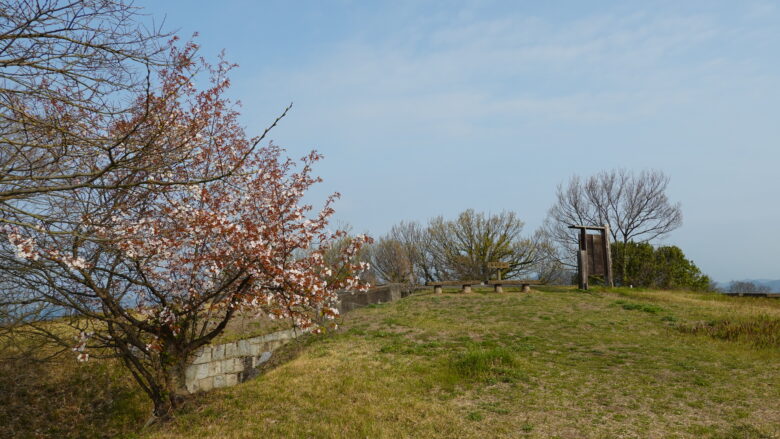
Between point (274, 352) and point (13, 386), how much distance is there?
560 centimetres

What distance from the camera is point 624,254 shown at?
28047 millimetres

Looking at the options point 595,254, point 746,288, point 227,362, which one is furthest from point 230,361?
point 746,288

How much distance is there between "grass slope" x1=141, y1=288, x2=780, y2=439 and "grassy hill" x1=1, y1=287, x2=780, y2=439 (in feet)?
0.10

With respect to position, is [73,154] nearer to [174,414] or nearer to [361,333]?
[174,414]

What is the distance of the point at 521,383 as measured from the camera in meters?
8.59

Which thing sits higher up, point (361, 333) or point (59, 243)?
point (59, 243)

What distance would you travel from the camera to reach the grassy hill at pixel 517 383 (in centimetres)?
692

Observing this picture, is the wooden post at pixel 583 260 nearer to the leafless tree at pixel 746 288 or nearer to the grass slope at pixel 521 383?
the grass slope at pixel 521 383

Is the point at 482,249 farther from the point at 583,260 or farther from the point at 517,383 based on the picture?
the point at 517,383

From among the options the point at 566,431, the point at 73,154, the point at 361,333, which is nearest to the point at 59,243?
the point at 73,154

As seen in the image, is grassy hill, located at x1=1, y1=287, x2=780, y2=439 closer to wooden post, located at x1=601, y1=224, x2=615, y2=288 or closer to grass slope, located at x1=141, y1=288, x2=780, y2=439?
grass slope, located at x1=141, y1=288, x2=780, y2=439

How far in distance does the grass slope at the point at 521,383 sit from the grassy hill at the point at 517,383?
0.03 meters

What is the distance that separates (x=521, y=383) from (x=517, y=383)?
0.07m

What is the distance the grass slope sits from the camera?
22.6 ft
